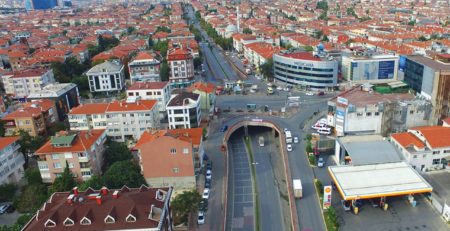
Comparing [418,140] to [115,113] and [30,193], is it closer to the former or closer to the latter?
[115,113]

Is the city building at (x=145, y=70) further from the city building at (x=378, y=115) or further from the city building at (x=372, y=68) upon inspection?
the city building at (x=378, y=115)

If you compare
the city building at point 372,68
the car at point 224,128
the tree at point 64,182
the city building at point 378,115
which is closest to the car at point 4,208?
the tree at point 64,182

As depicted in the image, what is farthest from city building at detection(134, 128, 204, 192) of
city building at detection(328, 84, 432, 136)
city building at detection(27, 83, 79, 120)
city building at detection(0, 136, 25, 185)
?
city building at detection(27, 83, 79, 120)

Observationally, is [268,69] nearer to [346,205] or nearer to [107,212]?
[346,205]

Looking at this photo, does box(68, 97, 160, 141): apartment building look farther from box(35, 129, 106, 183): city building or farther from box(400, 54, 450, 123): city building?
box(400, 54, 450, 123): city building

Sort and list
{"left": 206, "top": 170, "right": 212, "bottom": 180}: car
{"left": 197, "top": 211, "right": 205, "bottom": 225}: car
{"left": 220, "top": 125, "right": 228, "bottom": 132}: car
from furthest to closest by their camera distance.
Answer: {"left": 220, "top": 125, "right": 228, "bottom": 132}: car → {"left": 206, "top": 170, "right": 212, "bottom": 180}: car → {"left": 197, "top": 211, "right": 205, "bottom": 225}: car

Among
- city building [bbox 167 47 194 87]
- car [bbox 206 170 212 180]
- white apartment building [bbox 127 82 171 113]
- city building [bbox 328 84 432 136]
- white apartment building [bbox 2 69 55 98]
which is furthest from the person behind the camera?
city building [bbox 167 47 194 87]

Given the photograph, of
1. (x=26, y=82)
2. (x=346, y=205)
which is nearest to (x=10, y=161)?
(x=26, y=82)

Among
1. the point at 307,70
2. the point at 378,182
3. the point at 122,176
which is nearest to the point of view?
the point at 378,182
